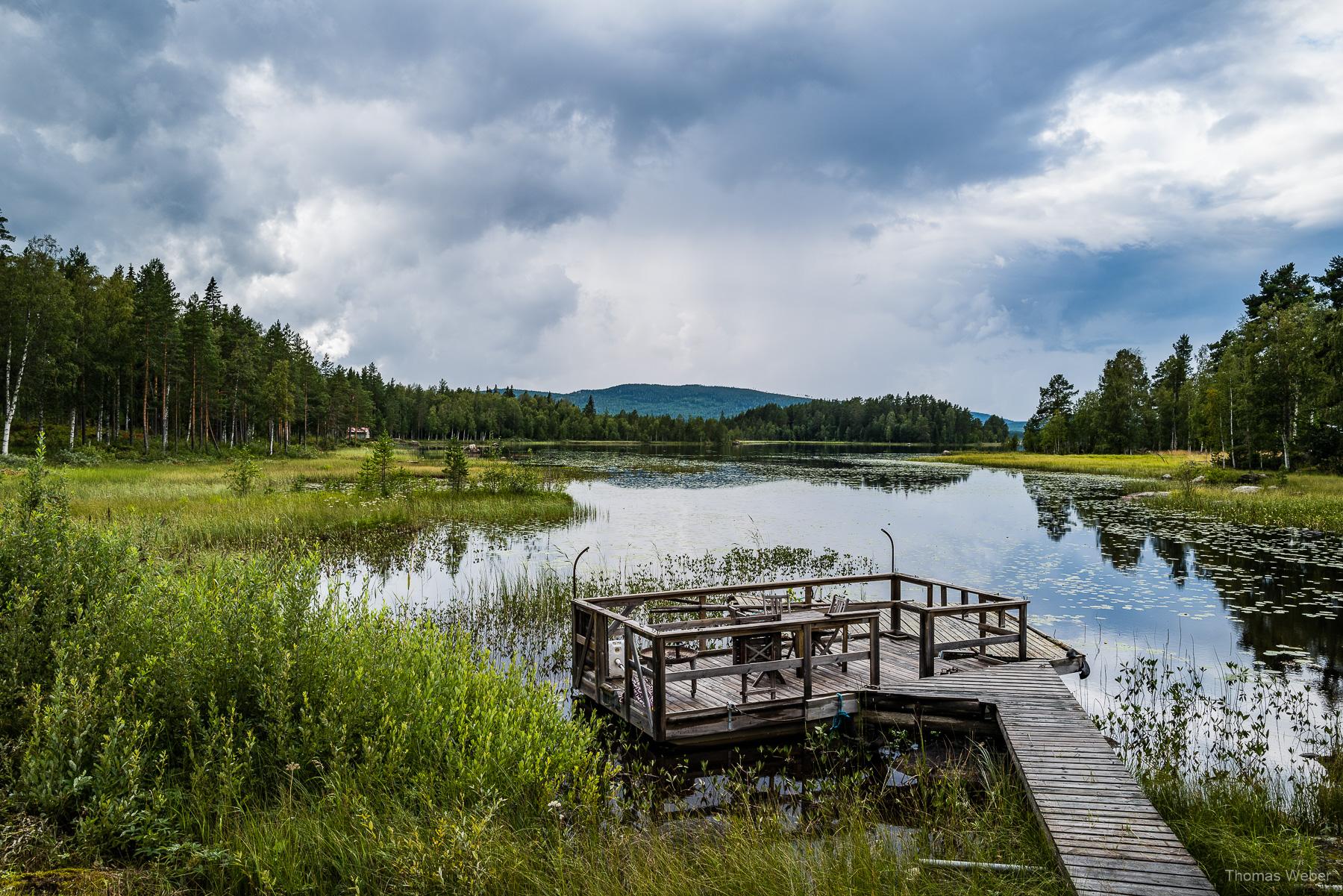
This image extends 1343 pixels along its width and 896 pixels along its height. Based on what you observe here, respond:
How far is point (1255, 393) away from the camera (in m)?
51.5

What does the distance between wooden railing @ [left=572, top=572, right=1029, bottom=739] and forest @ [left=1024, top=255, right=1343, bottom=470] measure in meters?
42.4

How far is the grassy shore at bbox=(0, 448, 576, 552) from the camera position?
23141 mm

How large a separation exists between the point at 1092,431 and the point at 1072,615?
9683cm

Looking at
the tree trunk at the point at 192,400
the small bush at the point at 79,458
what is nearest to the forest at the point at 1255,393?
the small bush at the point at 79,458

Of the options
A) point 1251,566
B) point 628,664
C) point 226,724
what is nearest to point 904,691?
point 628,664

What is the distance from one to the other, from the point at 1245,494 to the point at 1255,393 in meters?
15.9

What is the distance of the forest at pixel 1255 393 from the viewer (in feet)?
150

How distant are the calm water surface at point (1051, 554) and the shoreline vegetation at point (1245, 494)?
187 centimetres

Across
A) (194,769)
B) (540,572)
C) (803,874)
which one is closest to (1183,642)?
(803,874)

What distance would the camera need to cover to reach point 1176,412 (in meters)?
92.6

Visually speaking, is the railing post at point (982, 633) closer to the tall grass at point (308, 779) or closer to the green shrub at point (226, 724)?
the tall grass at point (308, 779)

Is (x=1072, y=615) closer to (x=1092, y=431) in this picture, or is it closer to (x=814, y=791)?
(x=814, y=791)

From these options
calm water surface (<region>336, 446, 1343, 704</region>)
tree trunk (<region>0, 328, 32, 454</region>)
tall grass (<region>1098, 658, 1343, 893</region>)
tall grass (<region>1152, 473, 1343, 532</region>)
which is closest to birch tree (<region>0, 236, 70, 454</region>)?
tree trunk (<region>0, 328, 32, 454</region>)

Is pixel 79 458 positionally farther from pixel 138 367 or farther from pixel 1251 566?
pixel 1251 566
